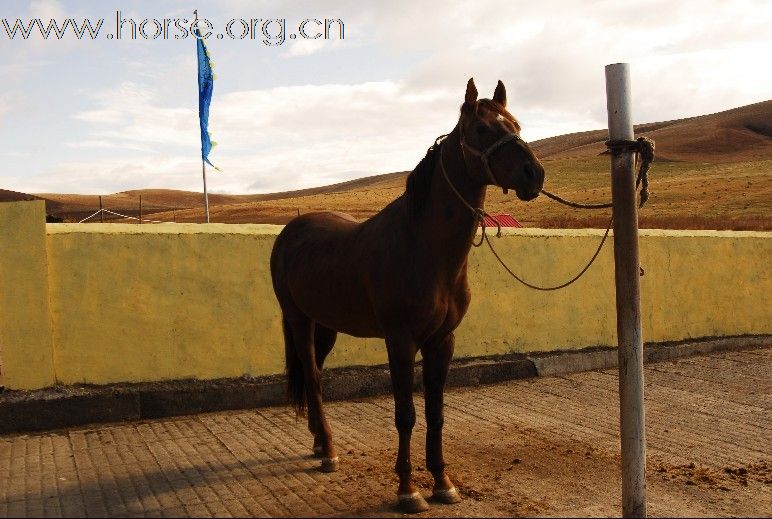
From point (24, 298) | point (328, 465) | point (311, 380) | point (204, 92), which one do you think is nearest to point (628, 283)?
point (328, 465)

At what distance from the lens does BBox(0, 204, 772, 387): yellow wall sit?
6.54 metres

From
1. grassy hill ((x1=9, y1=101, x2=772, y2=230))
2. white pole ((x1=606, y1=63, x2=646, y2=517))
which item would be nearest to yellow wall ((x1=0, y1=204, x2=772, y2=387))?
white pole ((x1=606, y1=63, x2=646, y2=517))

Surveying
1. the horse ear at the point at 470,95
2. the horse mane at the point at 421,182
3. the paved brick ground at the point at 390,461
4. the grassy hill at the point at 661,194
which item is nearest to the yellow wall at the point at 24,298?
the paved brick ground at the point at 390,461

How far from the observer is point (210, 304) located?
704cm

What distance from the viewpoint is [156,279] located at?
6.84 m

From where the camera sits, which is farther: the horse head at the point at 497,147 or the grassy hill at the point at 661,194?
the grassy hill at the point at 661,194

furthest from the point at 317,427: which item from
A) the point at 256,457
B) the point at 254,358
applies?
the point at 254,358

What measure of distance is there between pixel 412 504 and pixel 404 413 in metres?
0.53

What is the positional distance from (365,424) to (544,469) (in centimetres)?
185

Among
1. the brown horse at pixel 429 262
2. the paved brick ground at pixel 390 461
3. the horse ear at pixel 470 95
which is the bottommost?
the paved brick ground at pixel 390 461

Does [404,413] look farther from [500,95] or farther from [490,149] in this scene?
[500,95]

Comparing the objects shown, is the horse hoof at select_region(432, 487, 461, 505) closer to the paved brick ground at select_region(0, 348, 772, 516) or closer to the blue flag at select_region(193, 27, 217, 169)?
the paved brick ground at select_region(0, 348, 772, 516)

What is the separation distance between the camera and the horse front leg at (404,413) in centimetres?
436

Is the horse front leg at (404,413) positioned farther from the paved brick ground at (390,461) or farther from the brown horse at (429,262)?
the paved brick ground at (390,461)
